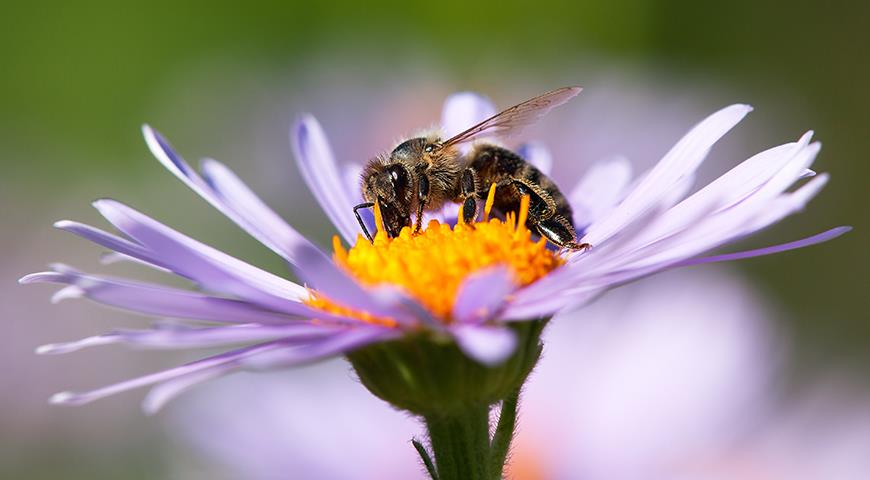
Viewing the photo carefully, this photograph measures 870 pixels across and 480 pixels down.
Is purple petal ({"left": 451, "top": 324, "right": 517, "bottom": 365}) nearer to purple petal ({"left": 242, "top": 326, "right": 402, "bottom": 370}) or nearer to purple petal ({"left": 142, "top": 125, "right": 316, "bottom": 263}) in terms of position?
purple petal ({"left": 242, "top": 326, "right": 402, "bottom": 370})

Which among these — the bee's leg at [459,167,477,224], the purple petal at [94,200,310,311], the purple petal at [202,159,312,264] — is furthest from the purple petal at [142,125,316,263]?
the bee's leg at [459,167,477,224]

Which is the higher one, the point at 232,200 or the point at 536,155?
the point at 536,155

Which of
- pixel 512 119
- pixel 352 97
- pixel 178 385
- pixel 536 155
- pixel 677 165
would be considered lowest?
pixel 178 385

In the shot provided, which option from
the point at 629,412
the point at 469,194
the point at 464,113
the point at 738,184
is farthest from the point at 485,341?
the point at 629,412

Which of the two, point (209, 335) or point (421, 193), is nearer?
point (209, 335)

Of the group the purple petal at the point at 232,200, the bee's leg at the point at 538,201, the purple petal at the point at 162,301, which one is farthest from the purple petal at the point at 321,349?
the bee's leg at the point at 538,201

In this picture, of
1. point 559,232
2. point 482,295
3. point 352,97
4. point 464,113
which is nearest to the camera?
point 482,295

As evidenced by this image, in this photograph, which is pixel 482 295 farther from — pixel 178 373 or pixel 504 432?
pixel 178 373

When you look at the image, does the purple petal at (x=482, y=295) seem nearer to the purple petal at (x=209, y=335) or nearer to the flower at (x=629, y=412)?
the purple petal at (x=209, y=335)
